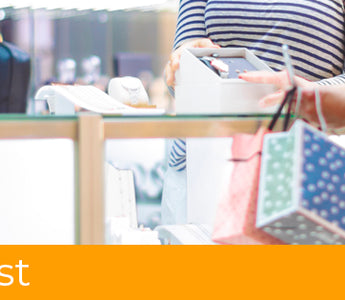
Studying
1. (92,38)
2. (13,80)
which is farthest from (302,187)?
(92,38)

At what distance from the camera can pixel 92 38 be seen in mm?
5555

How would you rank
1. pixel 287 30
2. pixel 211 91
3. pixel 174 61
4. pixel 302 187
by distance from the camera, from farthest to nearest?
1. pixel 287 30
2. pixel 174 61
3. pixel 211 91
4. pixel 302 187

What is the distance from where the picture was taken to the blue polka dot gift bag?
87cm

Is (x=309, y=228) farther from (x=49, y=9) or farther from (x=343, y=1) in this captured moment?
(x=49, y=9)

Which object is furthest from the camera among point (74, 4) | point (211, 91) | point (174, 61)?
point (74, 4)

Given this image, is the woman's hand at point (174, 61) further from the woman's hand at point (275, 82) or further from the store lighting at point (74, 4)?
the store lighting at point (74, 4)

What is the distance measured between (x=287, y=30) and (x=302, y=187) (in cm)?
86

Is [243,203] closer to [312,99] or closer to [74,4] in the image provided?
[312,99]

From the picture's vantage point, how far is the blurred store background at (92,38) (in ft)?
17.0

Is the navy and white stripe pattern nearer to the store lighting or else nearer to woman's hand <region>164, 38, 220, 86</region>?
woman's hand <region>164, 38, 220, 86</region>
